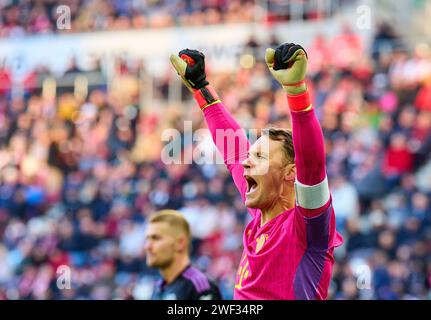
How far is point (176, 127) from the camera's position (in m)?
13.7

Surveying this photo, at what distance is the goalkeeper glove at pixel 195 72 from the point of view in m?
5.18

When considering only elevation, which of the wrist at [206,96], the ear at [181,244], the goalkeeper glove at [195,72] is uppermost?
the goalkeeper glove at [195,72]

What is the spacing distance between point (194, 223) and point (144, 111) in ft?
11.6

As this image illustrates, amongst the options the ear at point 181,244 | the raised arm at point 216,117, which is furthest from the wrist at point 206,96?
the ear at point 181,244

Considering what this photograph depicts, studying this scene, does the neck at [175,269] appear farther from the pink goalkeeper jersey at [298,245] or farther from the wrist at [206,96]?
the pink goalkeeper jersey at [298,245]

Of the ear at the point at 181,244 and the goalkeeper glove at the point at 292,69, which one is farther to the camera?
the ear at the point at 181,244

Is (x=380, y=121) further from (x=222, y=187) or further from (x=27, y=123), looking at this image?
(x=27, y=123)

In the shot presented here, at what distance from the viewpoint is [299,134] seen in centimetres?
421

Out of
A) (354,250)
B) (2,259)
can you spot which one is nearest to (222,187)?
(354,250)

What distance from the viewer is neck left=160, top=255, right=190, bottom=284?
21.8 feet

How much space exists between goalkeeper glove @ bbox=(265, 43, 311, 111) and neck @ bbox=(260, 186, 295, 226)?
0.65 meters

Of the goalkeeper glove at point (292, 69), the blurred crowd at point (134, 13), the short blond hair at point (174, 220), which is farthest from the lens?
the blurred crowd at point (134, 13)

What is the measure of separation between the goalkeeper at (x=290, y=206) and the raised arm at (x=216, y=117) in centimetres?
A: 20

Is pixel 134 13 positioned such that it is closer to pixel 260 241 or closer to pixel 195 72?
pixel 195 72
